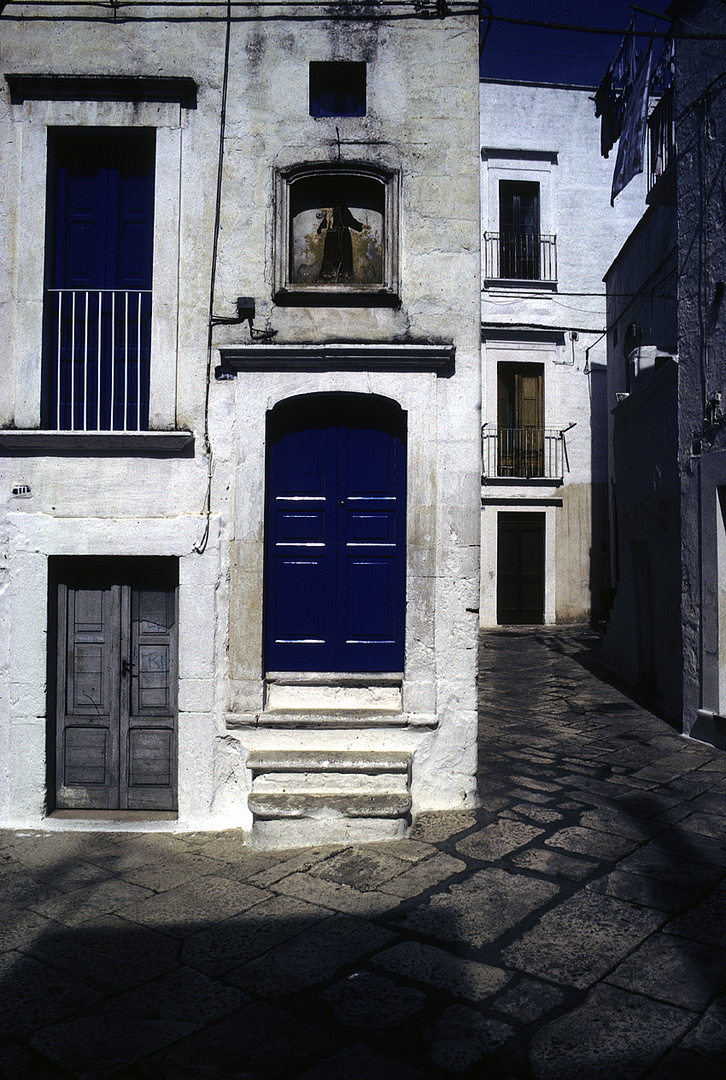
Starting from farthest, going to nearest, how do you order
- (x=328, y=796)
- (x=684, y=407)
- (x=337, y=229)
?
(x=684, y=407)
(x=337, y=229)
(x=328, y=796)

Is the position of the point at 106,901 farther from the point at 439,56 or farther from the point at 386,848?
the point at 439,56

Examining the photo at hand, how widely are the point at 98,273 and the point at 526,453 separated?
46.2 ft

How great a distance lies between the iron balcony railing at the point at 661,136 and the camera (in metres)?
9.75

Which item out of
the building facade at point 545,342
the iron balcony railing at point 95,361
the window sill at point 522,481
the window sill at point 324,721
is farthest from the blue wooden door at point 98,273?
the building facade at point 545,342

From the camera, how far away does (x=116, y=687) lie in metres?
6.25

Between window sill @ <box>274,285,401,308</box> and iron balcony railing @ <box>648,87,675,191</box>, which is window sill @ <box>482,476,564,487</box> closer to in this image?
iron balcony railing @ <box>648,87,675,191</box>

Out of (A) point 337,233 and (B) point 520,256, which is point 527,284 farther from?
(A) point 337,233

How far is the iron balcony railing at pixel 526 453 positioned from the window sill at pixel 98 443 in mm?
13628

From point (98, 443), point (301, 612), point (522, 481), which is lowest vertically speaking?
point (301, 612)

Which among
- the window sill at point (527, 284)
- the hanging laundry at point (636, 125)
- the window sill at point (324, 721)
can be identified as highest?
the window sill at point (527, 284)

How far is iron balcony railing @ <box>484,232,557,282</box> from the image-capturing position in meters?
19.0

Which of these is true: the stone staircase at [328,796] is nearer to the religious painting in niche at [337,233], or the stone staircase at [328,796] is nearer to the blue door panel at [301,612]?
the blue door panel at [301,612]

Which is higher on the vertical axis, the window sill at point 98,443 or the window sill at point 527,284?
the window sill at point 527,284

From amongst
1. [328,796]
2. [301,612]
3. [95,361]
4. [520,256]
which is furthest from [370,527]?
[520,256]
